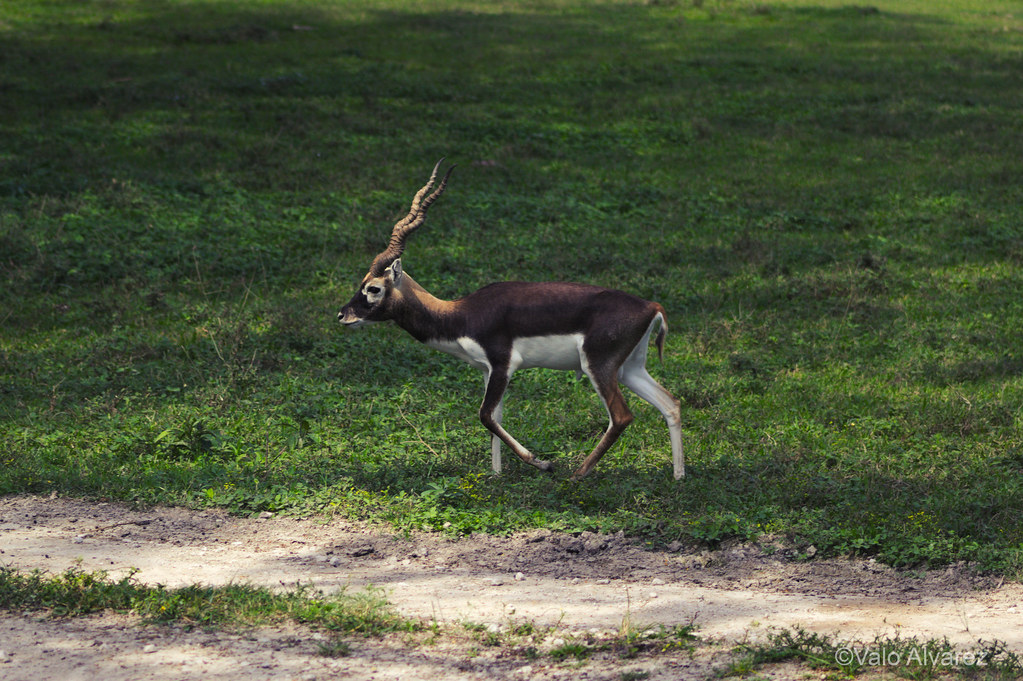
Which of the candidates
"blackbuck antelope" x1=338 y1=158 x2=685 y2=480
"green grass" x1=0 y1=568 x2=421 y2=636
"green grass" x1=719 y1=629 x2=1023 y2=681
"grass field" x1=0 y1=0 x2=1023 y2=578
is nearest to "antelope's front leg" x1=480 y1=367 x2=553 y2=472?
"blackbuck antelope" x1=338 y1=158 x2=685 y2=480

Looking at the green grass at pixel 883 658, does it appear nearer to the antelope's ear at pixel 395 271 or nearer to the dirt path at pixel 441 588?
the dirt path at pixel 441 588

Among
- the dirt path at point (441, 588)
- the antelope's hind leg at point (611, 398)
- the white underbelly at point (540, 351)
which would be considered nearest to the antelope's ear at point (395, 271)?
the white underbelly at point (540, 351)

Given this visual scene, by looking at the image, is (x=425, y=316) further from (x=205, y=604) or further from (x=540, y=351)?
(x=205, y=604)

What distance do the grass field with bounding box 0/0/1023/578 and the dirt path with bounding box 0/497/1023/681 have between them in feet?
0.90

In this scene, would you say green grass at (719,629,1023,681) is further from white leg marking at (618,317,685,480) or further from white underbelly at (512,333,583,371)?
white underbelly at (512,333,583,371)

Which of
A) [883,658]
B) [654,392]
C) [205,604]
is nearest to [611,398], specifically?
[654,392]

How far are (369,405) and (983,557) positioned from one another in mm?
5069

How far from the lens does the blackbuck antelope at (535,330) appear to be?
26.1 ft

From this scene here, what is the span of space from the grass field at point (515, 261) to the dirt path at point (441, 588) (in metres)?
0.27

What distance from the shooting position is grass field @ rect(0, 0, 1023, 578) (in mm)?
7988

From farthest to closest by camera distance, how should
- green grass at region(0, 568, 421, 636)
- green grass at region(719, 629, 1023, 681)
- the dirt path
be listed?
green grass at region(0, 568, 421, 636) → the dirt path → green grass at region(719, 629, 1023, 681)

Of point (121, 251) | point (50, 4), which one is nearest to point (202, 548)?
point (121, 251)

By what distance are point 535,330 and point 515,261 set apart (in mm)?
5723

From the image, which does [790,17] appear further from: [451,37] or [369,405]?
[369,405]
